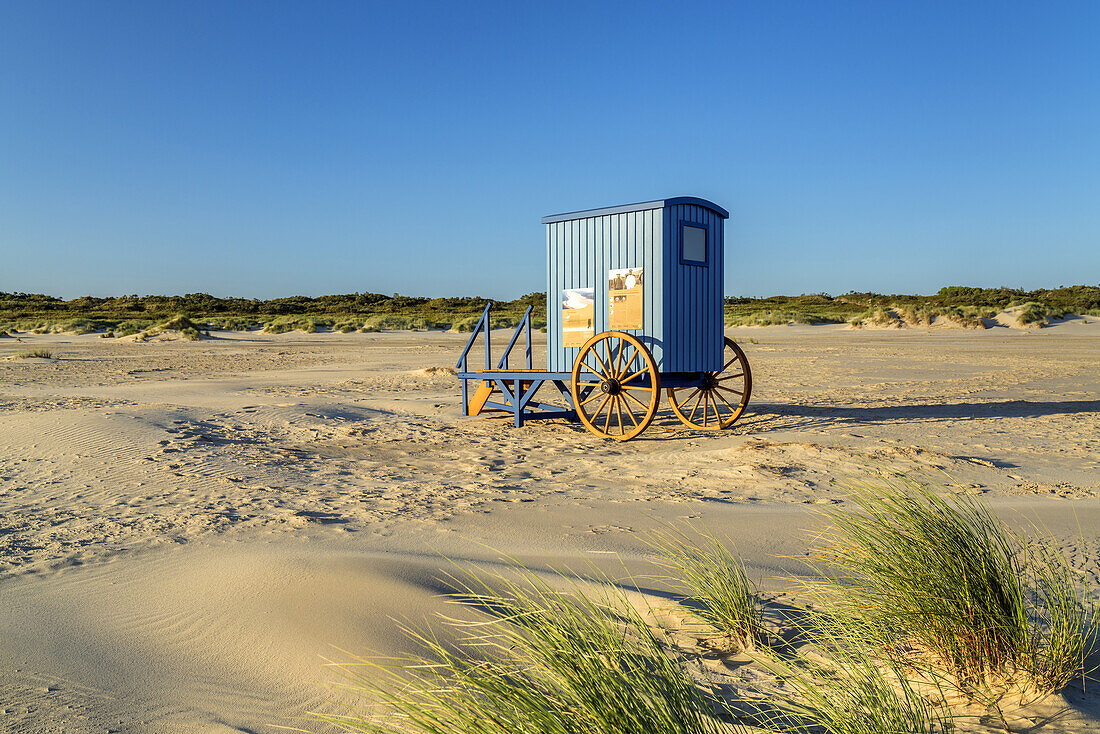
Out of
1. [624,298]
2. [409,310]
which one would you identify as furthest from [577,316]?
[409,310]

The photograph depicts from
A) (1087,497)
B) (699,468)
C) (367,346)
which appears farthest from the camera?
(367,346)

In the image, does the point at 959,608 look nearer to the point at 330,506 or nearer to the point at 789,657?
the point at 789,657

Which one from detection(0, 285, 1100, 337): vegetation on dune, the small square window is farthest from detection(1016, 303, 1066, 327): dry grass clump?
the small square window

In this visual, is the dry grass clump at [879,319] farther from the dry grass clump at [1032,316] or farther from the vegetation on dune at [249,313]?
the vegetation on dune at [249,313]

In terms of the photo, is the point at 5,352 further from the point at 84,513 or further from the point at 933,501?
the point at 933,501

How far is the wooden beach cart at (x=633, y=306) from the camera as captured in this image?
10570 mm

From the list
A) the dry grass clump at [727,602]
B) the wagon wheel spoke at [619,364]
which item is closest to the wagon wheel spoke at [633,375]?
the wagon wheel spoke at [619,364]

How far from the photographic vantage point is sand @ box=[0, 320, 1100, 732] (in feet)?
11.4

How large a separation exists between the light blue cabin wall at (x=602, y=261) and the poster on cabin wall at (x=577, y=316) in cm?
8

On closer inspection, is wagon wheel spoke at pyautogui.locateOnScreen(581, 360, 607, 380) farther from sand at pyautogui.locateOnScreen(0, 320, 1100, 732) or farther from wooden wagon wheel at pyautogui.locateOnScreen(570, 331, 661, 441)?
sand at pyautogui.locateOnScreen(0, 320, 1100, 732)

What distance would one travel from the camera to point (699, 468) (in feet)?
27.5

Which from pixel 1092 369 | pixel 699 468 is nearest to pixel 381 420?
pixel 699 468

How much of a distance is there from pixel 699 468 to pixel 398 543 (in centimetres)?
404

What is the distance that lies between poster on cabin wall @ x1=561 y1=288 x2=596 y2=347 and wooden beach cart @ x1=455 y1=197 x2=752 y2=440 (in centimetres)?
2
